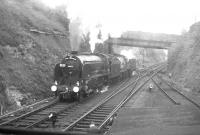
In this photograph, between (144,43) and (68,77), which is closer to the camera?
(68,77)

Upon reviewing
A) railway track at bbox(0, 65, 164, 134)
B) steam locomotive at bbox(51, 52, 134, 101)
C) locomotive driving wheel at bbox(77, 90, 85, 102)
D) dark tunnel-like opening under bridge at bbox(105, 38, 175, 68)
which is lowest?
railway track at bbox(0, 65, 164, 134)

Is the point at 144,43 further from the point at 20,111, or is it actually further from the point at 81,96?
the point at 20,111

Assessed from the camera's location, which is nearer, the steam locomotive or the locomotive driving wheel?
the steam locomotive

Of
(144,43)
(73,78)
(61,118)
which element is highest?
(144,43)

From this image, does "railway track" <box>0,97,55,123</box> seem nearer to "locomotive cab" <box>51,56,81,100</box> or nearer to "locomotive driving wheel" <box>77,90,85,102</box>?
"locomotive cab" <box>51,56,81,100</box>

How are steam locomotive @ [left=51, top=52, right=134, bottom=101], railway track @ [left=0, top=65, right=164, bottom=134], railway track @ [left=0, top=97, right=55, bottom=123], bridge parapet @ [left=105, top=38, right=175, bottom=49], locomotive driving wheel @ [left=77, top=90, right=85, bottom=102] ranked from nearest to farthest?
railway track @ [left=0, top=65, right=164, bottom=134]
railway track @ [left=0, top=97, right=55, bottom=123]
steam locomotive @ [left=51, top=52, right=134, bottom=101]
locomotive driving wheel @ [left=77, top=90, right=85, bottom=102]
bridge parapet @ [left=105, top=38, right=175, bottom=49]

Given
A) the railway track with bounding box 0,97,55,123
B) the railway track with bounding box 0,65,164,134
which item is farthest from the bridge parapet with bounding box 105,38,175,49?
the railway track with bounding box 0,65,164,134

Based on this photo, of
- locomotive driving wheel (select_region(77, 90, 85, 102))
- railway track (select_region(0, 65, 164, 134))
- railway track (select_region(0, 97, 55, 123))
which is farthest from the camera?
locomotive driving wheel (select_region(77, 90, 85, 102))

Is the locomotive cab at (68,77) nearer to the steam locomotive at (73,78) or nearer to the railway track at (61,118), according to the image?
the steam locomotive at (73,78)

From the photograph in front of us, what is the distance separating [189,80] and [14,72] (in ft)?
64.0

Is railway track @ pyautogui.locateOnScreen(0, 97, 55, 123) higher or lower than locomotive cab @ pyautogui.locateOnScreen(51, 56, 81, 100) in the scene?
lower

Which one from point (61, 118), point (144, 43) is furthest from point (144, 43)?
point (61, 118)

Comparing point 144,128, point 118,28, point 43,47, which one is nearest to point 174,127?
point 144,128

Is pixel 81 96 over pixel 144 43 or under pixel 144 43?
under
